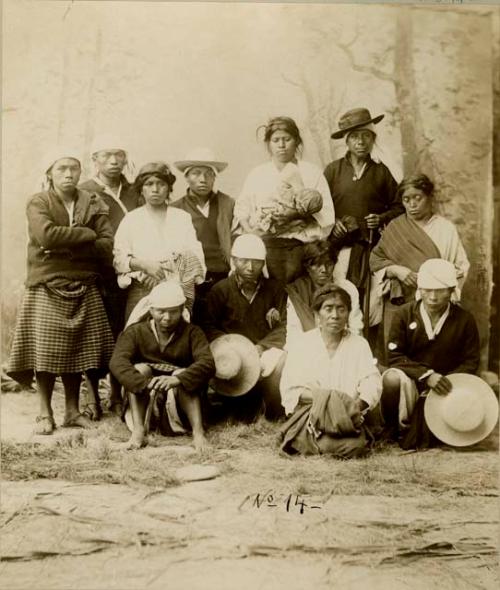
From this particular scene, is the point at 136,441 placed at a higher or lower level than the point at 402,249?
lower

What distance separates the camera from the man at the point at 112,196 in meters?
3.05

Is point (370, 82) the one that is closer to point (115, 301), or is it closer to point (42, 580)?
point (115, 301)

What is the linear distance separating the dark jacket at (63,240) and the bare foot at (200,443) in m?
0.79

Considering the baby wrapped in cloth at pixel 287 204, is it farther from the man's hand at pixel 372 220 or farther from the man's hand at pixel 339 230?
the man's hand at pixel 372 220

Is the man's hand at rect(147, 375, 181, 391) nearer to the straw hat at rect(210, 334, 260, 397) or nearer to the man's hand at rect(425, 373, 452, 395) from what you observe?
the straw hat at rect(210, 334, 260, 397)

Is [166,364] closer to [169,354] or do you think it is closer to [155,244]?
[169,354]

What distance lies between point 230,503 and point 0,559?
897 millimetres

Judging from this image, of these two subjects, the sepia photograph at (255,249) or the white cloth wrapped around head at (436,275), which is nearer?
the sepia photograph at (255,249)

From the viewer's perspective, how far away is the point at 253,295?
3.05m

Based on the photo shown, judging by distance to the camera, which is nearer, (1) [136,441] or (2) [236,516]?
(2) [236,516]

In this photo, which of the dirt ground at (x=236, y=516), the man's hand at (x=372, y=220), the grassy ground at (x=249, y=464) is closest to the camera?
the dirt ground at (x=236, y=516)

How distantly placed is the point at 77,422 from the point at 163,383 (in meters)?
0.41

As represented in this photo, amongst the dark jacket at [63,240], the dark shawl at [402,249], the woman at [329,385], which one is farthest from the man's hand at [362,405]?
the dark jacket at [63,240]

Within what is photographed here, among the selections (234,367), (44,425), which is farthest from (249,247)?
(44,425)
